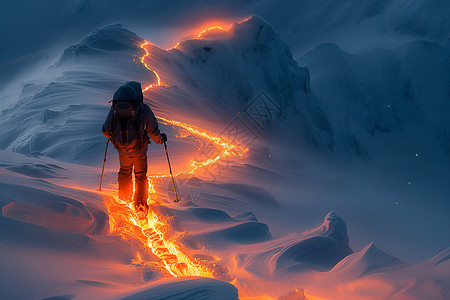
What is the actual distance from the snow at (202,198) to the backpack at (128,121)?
3.06ft

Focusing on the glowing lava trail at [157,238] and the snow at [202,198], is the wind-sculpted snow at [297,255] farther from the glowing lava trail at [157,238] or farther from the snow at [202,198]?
the glowing lava trail at [157,238]

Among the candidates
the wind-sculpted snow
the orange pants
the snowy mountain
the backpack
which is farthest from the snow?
the snowy mountain

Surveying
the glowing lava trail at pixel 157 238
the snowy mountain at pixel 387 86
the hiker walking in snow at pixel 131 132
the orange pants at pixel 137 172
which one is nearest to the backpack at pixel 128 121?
the hiker walking in snow at pixel 131 132

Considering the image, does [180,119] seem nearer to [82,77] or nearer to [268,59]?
[82,77]

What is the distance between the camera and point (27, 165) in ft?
19.5

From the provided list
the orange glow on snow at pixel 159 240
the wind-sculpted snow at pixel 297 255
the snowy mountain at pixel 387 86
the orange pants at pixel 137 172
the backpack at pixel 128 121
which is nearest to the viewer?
the orange glow on snow at pixel 159 240

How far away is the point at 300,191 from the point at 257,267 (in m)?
12.6

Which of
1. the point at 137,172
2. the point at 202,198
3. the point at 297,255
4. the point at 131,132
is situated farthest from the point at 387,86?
the point at 131,132

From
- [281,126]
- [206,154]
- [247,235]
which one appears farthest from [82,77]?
[281,126]

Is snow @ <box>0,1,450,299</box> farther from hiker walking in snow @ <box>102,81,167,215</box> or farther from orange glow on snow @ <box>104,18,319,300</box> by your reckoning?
hiker walking in snow @ <box>102,81,167,215</box>

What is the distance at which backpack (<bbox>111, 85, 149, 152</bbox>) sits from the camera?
14.7ft

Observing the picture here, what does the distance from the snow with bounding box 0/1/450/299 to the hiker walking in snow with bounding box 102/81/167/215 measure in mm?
420

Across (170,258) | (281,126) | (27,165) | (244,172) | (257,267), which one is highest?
(281,126)

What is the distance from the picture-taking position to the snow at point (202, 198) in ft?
10.0
